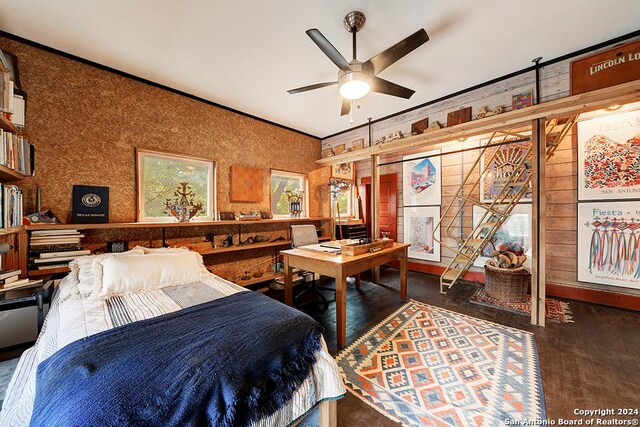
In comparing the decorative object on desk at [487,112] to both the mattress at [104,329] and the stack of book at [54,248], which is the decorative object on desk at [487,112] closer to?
the mattress at [104,329]

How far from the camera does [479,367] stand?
1.83m

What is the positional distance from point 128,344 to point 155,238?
2.08 m

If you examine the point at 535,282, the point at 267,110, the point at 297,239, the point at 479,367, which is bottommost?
the point at 479,367

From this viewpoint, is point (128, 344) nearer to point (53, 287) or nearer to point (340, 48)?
point (53, 287)

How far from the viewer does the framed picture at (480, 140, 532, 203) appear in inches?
134

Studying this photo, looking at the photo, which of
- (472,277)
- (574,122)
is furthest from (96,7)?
(472,277)

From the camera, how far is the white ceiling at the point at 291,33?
181 cm

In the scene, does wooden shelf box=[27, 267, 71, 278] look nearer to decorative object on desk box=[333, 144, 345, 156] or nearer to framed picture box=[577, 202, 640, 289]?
decorative object on desk box=[333, 144, 345, 156]

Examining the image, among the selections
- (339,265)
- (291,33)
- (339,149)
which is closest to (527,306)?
(339,265)

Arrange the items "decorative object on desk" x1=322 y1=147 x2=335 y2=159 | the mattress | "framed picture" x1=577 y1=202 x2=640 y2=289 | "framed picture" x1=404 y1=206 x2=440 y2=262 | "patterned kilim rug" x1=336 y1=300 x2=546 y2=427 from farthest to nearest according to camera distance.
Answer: "decorative object on desk" x1=322 y1=147 x2=335 y2=159, "framed picture" x1=404 y1=206 x2=440 y2=262, "framed picture" x1=577 y1=202 x2=640 y2=289, "patterned kilim rug" x1=336 y1=300 x2=546 y2=427, the mattress

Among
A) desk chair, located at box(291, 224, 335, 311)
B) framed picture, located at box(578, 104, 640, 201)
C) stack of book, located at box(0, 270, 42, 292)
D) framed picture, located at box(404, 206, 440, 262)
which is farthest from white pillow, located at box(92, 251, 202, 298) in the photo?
framed picture, located at box(578, 104, 640, 201)

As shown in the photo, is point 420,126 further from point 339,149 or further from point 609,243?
point 609,243

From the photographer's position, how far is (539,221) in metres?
2.48

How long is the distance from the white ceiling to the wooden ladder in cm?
105
